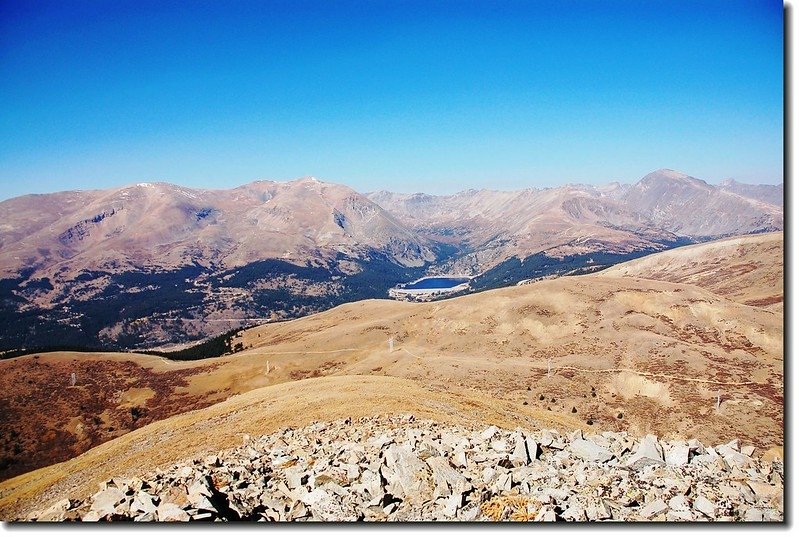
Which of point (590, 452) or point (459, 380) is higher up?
point (590, 452)

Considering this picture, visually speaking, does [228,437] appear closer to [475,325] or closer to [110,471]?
[110,471]

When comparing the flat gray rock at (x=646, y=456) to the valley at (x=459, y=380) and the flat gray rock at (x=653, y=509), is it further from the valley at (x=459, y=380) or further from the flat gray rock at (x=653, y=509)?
the valley at (x=459, y=380)

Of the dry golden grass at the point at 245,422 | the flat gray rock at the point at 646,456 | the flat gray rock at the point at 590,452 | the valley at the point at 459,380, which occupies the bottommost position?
the valley at the point at 459,380

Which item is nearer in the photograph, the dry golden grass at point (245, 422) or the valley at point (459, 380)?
the dry golden grass at point (245, 422)

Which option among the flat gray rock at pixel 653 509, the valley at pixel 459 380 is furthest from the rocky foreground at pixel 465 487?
the valley at pixel 459 380

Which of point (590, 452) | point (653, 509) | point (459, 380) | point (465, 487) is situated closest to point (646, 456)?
point (590, 452)

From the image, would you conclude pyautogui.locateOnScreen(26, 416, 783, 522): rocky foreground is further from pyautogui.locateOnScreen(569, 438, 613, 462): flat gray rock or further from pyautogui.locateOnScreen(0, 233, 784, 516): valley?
pyautogui.locateOnScreen(0, 233, 784, 516): valley

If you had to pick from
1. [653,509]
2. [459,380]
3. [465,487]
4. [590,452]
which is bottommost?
[459,380]

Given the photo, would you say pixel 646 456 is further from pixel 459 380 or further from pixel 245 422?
pixel 459 380
